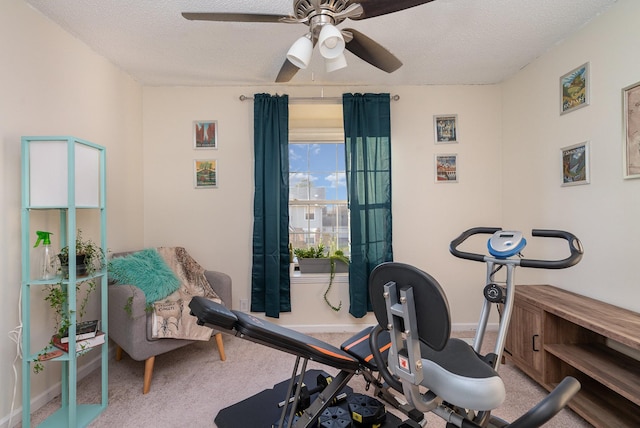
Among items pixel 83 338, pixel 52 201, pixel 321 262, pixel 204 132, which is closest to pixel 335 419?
pixel 83 338

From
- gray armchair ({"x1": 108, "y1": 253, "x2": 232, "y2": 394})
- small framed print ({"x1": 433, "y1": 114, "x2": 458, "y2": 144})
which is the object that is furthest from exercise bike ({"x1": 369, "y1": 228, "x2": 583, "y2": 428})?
small framed print ({"x1": 433, "y1": 114, "x2": 458, "y2": 144})

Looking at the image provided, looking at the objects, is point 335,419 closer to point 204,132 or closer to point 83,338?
point 83,338

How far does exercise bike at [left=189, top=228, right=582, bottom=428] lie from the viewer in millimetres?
942

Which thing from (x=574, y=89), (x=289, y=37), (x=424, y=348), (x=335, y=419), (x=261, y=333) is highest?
(x=289, y=37)

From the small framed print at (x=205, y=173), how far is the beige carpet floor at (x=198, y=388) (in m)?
1.54

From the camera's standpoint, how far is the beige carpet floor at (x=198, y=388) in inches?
70.7

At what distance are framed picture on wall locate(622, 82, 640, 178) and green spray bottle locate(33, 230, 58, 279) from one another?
3485mm

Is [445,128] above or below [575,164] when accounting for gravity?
above

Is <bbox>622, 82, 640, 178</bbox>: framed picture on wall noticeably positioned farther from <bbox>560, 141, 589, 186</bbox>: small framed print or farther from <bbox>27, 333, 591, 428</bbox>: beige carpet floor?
<bbox>27, 333, 591, 428</bbox>: beige carpet floor

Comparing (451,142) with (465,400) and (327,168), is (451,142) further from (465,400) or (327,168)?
(465,400)

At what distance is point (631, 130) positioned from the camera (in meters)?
1.85

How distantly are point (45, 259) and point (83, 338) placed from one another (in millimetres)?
513

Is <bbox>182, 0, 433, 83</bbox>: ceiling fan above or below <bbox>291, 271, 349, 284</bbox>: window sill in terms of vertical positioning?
above

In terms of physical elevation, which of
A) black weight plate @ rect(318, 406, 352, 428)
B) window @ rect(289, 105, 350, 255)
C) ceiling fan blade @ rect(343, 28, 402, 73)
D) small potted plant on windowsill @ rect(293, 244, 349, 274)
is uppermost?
ceiling fan blade @ rect(343, 28, 402, 73)
